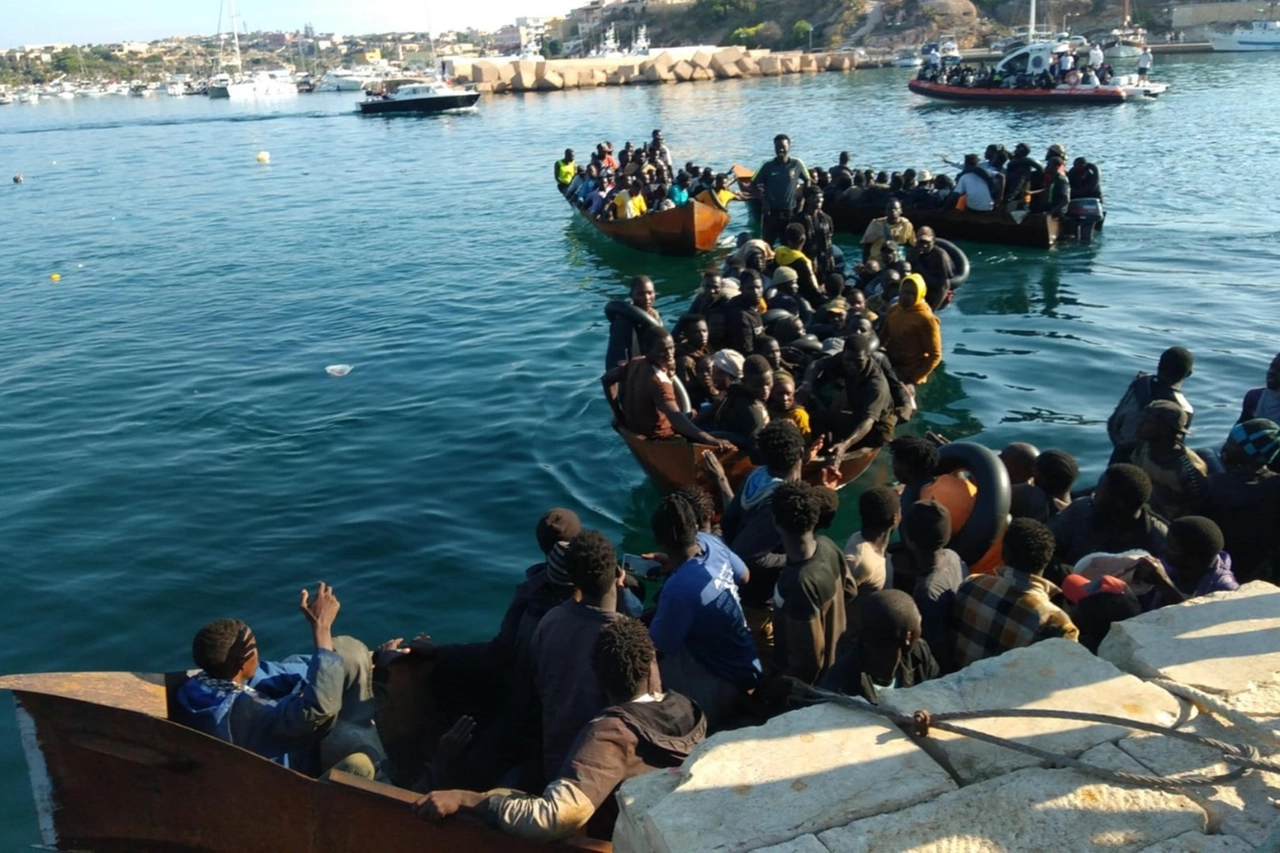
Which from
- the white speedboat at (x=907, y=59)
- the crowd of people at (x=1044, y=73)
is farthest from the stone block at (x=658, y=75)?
the crowd of people at (x=1044, y=73)

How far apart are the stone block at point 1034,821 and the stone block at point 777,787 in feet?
0.27

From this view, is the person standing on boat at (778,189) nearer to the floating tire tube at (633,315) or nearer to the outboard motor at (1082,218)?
the outboard motor at (1082,218)

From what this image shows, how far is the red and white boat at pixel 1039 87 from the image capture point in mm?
Answer: 42719

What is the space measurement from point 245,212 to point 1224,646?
107 ft

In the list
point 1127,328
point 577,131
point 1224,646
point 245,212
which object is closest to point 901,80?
point 577,131

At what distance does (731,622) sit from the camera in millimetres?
4879

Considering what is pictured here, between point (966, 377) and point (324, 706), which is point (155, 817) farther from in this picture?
point (966, 377)

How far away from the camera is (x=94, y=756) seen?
4.48m

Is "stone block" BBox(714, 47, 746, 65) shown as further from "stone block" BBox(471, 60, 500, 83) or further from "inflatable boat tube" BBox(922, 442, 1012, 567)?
"inflatable boat tube" BBox(922, 442, 1012, 567)

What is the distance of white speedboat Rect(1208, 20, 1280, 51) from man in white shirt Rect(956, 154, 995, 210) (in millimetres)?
64139

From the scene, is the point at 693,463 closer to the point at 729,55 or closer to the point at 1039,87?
the point at 1039,87

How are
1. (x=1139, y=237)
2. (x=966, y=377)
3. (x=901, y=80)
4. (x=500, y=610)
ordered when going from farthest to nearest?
1. (x=901, y=80)
2. (x=1139, y=237)
3. (x=966, y=377)
4. (x=500, y=610)

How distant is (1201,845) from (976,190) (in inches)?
684

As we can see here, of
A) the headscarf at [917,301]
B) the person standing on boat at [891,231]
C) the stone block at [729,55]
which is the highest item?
the stone block at [729,55]
